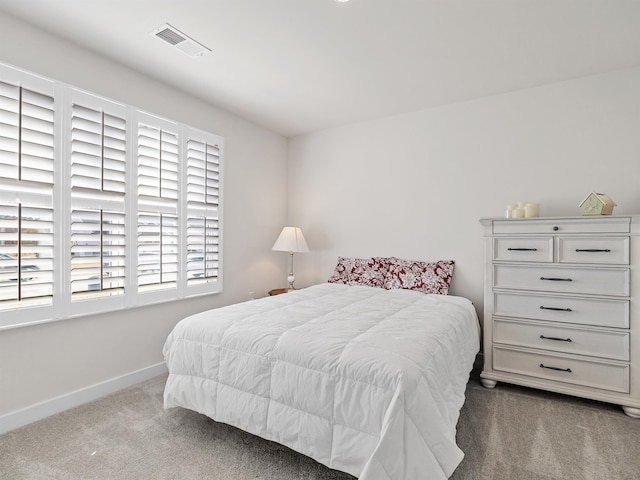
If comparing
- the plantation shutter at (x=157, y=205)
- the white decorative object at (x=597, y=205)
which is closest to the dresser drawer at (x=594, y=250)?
the white decorative object at (x=597, y=205)

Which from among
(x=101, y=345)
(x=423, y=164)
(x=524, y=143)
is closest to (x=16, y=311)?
(x=101, y=345)

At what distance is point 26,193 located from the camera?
2131mm

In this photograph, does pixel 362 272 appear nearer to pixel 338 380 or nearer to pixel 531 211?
pixel 531 211

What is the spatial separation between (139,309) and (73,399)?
0.73 metres

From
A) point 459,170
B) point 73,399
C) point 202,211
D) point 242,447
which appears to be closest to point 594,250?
point 459,170

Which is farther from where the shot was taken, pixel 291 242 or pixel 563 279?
pixel 291 242

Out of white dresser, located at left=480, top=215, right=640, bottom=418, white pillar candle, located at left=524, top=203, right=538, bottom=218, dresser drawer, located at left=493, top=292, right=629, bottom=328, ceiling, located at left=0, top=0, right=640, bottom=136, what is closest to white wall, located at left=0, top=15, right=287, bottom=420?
ceiling, located at left=0, top=0, right=640, bottom=136

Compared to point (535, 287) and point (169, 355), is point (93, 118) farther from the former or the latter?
point (535, 287)

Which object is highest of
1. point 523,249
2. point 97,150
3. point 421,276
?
point 97,150

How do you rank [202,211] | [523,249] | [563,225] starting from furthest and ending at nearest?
[202,211]
[523,249]
[563,225]

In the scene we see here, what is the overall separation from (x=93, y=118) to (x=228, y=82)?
1.09 metres

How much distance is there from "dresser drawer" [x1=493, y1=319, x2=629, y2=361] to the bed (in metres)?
0.57

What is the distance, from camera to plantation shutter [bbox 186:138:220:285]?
3.19 metres

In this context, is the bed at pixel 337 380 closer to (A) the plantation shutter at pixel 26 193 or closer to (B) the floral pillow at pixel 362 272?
(A) the plantation shutter at pixel 26 193
